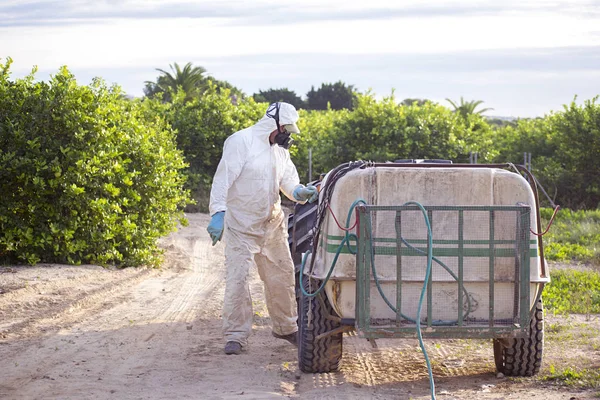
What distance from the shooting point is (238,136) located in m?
7.79

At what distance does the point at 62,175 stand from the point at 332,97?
201ft

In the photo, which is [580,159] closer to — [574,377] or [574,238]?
[574,238]

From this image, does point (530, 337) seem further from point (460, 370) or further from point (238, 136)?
point (238, 136)

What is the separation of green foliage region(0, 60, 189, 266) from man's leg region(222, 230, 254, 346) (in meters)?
4.54

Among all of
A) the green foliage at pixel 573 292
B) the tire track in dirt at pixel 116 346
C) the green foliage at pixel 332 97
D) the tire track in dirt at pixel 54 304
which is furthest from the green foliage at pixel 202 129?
the green foliage at pixel 332 97

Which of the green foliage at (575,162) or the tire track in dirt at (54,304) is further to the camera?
the green foliage at (575,162)

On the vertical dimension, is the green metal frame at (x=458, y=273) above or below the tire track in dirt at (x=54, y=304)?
above

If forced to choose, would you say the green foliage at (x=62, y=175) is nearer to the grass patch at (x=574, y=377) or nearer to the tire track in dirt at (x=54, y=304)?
the tire track in dirt at (x=54, y=304)

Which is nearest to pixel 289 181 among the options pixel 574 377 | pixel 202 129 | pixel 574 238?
pixel 574 377

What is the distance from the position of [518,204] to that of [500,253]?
39 cm

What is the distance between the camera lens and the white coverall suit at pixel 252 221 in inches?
302

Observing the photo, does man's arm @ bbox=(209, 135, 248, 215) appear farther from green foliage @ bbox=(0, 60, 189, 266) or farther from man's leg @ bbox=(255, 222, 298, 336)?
green foliage @ bbox=(0, 60, 189, 266)

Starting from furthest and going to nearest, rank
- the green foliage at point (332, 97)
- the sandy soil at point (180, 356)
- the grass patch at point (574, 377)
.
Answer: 1. the green foliage at point (332, 97)
2. the grass patch at point (574, 377)
3. the sandy soil at point (180, 356)

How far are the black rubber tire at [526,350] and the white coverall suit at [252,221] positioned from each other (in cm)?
215
